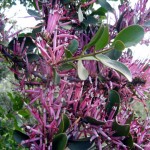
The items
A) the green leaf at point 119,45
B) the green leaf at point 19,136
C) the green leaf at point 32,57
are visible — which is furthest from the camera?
the green leaf at point 32,57

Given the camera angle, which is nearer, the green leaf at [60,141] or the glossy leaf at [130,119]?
the green leaf at [60,141]

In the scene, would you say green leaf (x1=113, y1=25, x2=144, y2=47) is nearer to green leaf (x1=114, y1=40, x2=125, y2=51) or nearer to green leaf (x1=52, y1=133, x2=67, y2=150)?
green leaf (x1=114, y1=40, x2=125, y2=51)

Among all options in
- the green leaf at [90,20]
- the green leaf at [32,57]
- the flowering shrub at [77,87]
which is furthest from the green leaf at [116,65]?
the green leaf at [90,20]

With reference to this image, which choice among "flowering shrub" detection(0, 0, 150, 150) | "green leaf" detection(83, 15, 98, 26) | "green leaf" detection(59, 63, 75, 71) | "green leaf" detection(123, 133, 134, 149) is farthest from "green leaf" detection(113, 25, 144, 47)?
"green leaf" detection(83, 15, 98, 26)

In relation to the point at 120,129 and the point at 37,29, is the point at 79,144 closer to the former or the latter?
the point at 120,129

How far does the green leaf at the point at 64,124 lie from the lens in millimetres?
745

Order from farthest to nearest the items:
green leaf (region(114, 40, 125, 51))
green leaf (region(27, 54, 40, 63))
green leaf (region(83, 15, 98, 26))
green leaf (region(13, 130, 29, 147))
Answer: green leaf (region(83, 15, 98, 26)), green leaf (region(27, 54, 40, 63)), green leaf (region(13, 130, 29, 147)), green leaf (region(114, 40, 125, 51))

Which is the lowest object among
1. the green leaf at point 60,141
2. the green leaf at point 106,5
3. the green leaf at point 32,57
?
the green leaf at point 60,141

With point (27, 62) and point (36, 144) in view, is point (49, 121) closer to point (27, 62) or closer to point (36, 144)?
point (36, 144)

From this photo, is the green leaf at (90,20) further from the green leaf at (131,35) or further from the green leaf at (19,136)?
the green leaf at (19,136)

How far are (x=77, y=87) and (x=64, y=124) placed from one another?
4.7 inches

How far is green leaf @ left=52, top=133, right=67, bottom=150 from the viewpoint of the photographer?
72cm

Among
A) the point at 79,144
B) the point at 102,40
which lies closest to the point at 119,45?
the point at 102,40

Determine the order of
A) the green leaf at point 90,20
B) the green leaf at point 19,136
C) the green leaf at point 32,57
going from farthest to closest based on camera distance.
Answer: the green leaf at point 90,20 < the green leaf at point 32,57 < the green leaf at point 19,136
